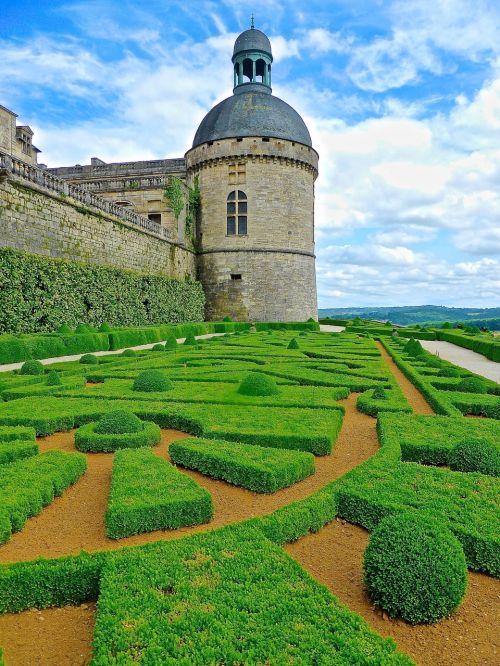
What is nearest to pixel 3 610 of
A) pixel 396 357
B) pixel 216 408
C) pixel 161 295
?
pixel 216 408

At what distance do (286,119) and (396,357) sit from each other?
2401 centimetres

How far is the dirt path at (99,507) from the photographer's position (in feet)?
12.4

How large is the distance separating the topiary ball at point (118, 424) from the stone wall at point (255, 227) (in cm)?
2697

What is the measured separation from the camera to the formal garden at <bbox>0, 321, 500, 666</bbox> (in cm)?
268

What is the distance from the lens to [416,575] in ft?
9.79

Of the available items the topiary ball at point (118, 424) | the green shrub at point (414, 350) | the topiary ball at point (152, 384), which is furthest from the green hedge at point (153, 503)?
the green shrub at point (414, 350)

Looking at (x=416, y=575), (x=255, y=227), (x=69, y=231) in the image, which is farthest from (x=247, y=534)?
(x=255, y=227)

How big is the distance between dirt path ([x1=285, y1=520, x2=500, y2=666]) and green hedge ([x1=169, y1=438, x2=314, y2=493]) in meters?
0.87

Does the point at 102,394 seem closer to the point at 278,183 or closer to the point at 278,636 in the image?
the point at 278,636

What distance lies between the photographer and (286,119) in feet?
108

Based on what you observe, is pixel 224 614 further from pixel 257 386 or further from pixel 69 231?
pixel 69 231

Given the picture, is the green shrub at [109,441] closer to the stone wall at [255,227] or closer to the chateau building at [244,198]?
the chateau building at [244,198]

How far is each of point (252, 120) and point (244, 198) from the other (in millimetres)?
4924

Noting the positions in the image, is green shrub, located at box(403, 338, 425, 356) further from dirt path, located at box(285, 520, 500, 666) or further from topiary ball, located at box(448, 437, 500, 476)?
dirt path, located at box(285, 520, 500, 666)
